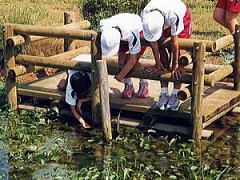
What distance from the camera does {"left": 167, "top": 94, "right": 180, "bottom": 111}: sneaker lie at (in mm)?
9094

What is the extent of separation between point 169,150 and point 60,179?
1.61m

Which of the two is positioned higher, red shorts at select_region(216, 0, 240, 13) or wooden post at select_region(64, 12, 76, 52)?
red shorts at select_region(216, 0, 240, 13)

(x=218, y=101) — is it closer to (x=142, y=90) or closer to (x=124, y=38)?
(x=142, y=90)

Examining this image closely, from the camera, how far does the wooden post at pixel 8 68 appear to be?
9891 mm

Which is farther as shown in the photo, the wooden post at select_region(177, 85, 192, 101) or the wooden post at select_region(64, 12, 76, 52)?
the wooden post at select_region(64, 12, 76, 52)

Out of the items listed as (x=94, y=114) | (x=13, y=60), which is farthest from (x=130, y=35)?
(x=13, y=60)

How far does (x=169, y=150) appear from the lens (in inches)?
339

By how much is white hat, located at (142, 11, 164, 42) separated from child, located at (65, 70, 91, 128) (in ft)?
4.20

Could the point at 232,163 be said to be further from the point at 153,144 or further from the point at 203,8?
the point at 203,8

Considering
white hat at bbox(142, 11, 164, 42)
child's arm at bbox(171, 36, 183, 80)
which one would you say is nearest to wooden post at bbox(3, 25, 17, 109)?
white hat at bbox(142, 11, 164, 42)

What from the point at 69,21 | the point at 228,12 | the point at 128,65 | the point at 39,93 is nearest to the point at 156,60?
the point at 128,65

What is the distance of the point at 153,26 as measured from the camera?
28.3 feet

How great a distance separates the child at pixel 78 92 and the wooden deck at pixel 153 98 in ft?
1.15

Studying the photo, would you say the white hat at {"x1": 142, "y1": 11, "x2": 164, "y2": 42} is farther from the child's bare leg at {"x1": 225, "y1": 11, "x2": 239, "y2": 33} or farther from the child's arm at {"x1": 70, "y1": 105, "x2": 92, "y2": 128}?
the child's bare leg at {"x1": 225, "y1": 11, "x2": 239, "y2": 33}
